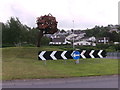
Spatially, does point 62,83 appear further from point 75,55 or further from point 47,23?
point 47,23

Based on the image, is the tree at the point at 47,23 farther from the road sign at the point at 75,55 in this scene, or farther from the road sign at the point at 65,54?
the road sign at the point at 75,55

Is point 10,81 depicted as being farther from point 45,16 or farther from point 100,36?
point 100,36

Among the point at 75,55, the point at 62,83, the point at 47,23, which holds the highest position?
the point at 47,23

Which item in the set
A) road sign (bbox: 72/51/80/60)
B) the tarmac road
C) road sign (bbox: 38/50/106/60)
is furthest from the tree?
the tarmac road

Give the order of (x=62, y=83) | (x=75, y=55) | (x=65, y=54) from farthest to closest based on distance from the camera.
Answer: (x=65, y=54), (x=75, y=55), (x=62, y=83)

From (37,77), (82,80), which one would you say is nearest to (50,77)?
(37,77)

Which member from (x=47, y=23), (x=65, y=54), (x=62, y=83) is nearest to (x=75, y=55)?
(x=65, y=54)

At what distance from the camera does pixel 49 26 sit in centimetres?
2734

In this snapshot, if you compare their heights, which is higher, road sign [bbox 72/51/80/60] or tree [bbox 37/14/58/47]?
tree [bbox 37/14/58/47]

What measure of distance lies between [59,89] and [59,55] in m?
8.86

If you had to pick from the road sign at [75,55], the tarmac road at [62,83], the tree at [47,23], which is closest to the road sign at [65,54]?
the road sign at [75,55]

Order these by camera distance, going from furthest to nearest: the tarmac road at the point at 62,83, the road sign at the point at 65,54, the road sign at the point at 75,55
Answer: the road sign at the point at 75,55, the road sign at the point at 65,54, the tarmac road at the point at 62,83

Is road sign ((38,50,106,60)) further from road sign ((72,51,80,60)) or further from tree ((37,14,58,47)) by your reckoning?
tree ((37,14,58,47))

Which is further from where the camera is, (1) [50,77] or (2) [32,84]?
(1) [50,77]
